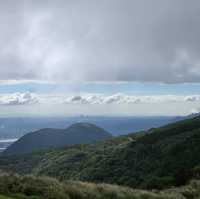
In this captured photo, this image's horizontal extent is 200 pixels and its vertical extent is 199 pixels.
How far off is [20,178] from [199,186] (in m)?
12.6

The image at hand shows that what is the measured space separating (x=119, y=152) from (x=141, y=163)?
21.8 metres

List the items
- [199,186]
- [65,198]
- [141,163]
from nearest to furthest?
1. [65,198]
2. [199,186]
3. [141,163]

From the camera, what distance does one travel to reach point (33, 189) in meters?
18.2

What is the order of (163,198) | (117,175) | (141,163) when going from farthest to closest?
(141,163) < (117,175) < (163,198)

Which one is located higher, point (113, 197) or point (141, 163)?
point (113, 197)

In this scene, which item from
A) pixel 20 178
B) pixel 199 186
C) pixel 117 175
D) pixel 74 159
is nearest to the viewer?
pixel 20 178

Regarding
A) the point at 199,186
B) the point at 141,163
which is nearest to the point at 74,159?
the point at 141,163

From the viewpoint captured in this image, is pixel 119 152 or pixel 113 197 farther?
pixel 119 152

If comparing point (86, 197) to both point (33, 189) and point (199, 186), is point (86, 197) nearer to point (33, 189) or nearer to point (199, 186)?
point (33, 189)

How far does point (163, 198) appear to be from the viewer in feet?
67.4

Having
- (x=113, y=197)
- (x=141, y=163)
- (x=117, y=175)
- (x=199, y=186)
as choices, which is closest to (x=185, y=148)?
(x=141, y=163)

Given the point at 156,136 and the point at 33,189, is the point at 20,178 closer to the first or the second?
the point at 33,189

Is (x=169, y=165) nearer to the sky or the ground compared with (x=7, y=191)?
nearer to the ground

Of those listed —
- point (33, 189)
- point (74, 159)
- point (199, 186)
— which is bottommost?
point (74, 159)
